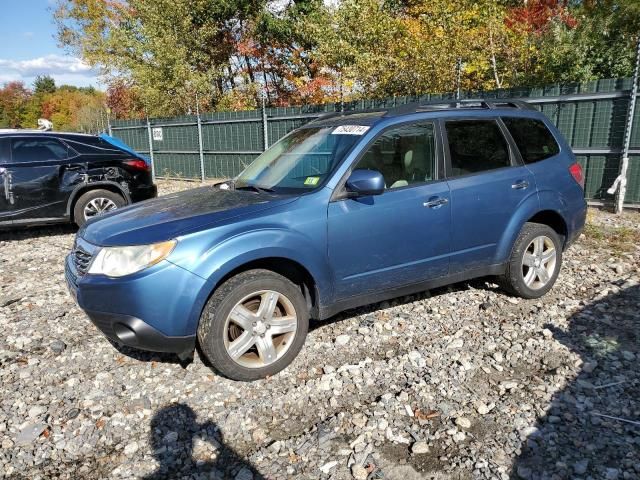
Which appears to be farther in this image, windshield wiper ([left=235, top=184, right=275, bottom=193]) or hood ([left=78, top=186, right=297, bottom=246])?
windshield wiper ([left=235, top=184, right=275, bottom=193])

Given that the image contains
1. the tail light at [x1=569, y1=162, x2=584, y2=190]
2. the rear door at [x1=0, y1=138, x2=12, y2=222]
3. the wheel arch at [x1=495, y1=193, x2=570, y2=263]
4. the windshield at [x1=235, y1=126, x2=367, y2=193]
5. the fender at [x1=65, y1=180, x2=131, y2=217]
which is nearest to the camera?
the windshield at [x1=235, y1=126, x2=367, y2=193]

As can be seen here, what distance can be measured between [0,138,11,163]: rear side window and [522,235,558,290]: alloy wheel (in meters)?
6.85

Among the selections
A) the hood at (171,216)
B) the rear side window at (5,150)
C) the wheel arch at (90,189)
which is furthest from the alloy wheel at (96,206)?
the hood at (171,216)

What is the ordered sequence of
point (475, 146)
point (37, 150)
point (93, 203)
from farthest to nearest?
point (93, 203) < point (37, 150) < point (475, 146)

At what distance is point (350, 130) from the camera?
3.87 metres

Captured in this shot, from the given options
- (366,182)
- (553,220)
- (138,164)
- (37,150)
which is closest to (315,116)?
(138,164)

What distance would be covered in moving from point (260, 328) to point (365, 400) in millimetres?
826

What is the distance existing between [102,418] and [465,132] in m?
3.49

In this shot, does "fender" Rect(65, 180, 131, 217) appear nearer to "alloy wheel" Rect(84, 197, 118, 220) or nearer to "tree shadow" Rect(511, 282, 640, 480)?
"alloy wheel" Rect(84, 197, 118, 220)

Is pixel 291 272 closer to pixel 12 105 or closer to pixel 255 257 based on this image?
pixel 255 257

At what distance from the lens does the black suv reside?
271 inches

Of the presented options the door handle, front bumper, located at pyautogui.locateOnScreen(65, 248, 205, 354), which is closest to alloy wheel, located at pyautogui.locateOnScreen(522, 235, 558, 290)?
the door handle

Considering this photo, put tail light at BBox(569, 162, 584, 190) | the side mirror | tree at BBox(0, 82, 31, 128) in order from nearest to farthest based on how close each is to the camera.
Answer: the side mirror → tail light at BBox(569, 162, 584, 190) → tree at BBox(0, 82, 31, 128)

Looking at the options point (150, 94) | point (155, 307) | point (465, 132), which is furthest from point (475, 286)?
point (150, 94)
